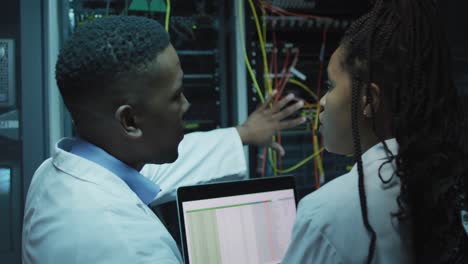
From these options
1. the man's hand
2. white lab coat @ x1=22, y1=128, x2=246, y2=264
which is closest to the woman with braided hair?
white lab coat @ x1=22, y1=128, x2=246, y2=264

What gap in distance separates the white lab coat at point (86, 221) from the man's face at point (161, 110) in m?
0.09

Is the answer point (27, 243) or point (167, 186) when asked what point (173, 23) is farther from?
point (27, 243)

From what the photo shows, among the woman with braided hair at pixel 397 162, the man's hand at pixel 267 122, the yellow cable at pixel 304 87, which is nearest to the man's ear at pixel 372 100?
the woman with braided hair at pixel 397 162

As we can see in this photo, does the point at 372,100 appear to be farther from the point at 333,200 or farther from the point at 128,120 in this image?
the point at 128,120

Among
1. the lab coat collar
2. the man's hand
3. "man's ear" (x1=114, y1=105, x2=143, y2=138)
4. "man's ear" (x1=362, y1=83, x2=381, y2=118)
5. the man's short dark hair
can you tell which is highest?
the man's short dark hair

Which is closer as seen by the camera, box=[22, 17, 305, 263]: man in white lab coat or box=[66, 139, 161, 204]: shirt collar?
box=[22, 17, 305, 263]: man in white lab coat

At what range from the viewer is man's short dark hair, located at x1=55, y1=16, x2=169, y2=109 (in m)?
0.64

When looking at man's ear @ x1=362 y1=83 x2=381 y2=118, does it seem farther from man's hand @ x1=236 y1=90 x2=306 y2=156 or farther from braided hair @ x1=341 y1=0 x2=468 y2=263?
man's hand @ x1=236 y1=90 x2=306 y2=156

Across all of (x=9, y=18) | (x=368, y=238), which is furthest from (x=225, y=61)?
(x=368, y=238)

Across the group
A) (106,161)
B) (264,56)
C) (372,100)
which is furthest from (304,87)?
(106,161)

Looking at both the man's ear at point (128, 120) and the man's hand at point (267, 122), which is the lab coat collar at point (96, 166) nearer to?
the man's ear at point (128, 120)

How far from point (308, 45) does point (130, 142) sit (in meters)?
0.87

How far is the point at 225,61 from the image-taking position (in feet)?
4.39

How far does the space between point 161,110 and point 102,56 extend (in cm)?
13
